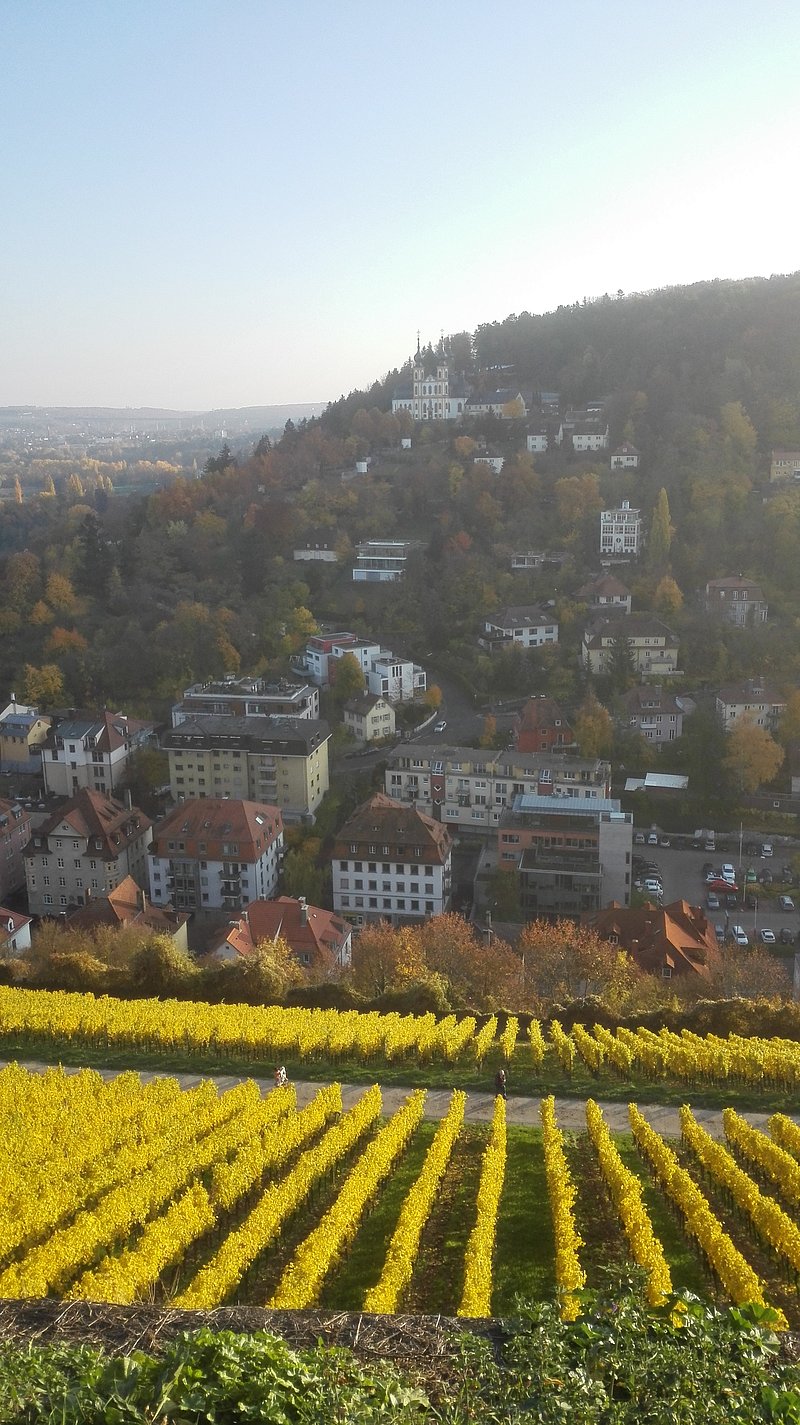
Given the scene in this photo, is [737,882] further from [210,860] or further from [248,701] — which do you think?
[248,701]

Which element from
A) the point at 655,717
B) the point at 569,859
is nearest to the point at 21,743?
the point at 569,859

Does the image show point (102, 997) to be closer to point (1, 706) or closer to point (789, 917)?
point (789, 917)

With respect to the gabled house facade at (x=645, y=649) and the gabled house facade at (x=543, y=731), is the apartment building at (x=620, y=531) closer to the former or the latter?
the gabled house facade at (x=645, y=649)

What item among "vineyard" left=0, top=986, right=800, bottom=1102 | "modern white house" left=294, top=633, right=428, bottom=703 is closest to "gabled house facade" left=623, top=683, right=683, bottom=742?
"modern white house" left=294, top=633, right=428, bottom=703

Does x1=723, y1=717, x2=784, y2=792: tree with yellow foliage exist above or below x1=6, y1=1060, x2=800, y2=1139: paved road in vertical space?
below

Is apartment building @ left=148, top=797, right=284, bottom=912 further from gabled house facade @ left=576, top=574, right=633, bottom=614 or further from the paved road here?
gabled house facade @ left=576, top=574, right=633, bottom=614

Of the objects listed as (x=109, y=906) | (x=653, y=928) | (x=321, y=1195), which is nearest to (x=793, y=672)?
(x=653, y=928)

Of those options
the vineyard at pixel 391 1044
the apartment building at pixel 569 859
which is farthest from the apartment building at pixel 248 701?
the vineyard at pixel 391 1044
